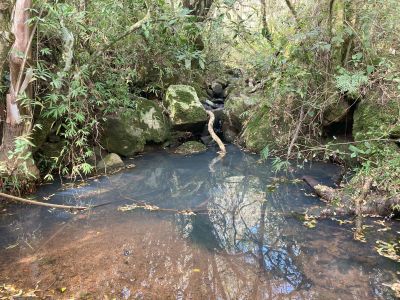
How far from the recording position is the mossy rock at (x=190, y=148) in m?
8.41

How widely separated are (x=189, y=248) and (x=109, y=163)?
3.49m

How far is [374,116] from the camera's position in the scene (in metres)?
6.06

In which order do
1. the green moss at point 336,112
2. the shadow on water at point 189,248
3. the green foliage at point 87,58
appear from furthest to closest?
1. the green moss at point 336,112
2. the green foliage at point 87,58
3. the shadow on water at point 189,248

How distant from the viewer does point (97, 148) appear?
719 centimetres

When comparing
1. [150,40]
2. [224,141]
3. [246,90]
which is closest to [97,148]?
[150,40]

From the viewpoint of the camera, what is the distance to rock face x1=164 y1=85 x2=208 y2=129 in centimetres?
871

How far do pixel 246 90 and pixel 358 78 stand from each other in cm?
523

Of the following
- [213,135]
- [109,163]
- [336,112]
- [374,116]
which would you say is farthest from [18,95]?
[374,116]

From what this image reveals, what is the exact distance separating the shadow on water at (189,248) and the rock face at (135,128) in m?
1.80

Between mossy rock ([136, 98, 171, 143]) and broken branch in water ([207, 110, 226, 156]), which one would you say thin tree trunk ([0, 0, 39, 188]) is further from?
broken branch in water ([207, 110, 226, 156])

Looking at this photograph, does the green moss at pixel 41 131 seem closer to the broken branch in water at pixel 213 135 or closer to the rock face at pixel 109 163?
the rock face at pixel 109 163

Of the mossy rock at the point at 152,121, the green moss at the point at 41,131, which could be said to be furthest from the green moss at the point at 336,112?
the green moss at the point at 41,131

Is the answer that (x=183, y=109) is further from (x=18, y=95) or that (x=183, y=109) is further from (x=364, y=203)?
(x=364, y=203)

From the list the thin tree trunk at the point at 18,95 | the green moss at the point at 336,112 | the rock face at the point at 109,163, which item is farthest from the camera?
the green moss at the point at 336,112
